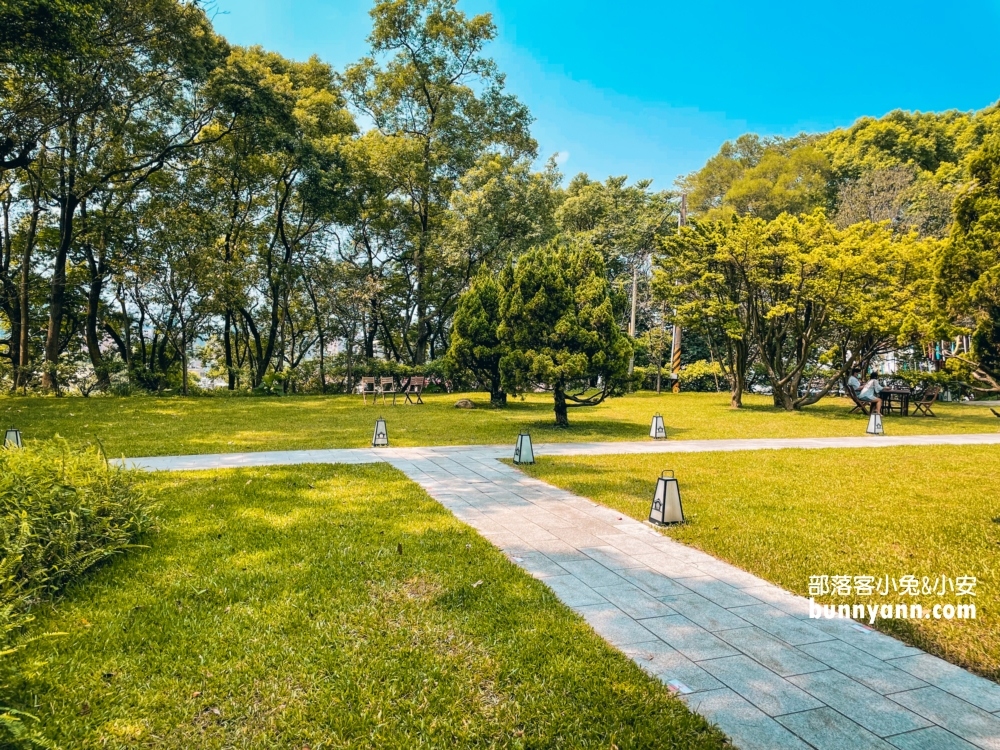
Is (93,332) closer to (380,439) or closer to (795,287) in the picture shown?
(380,439)

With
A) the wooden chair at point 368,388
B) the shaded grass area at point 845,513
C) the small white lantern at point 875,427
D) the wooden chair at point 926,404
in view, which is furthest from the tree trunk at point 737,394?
the wooden chair at point 368,388

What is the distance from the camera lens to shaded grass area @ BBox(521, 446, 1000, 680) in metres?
3.62

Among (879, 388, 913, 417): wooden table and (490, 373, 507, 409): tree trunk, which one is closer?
(879, 388, 913, 417): wooden table

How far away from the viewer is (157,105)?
18438mm

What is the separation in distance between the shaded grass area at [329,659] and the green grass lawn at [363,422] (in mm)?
5715

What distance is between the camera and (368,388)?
882 inches

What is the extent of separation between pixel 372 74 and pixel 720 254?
18977 millimetres

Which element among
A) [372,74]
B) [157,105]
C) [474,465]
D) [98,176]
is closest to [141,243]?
[98,176]

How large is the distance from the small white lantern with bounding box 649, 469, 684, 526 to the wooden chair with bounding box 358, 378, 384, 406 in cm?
1407

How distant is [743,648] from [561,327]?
27.2 ft

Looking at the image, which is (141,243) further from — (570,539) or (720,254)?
(570,539)

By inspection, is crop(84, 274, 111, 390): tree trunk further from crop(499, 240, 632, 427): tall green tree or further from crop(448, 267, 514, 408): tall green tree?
crop(499, 240, 632, 427): tall green tree

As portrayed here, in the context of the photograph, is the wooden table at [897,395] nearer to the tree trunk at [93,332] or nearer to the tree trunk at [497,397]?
the tree trunk at [497,397]

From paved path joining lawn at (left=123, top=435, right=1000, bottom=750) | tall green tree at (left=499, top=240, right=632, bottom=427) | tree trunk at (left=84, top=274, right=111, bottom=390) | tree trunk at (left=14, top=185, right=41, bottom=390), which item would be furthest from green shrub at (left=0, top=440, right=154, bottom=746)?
tree trunk at (left=14, top=185, right=41, bottom=390)
